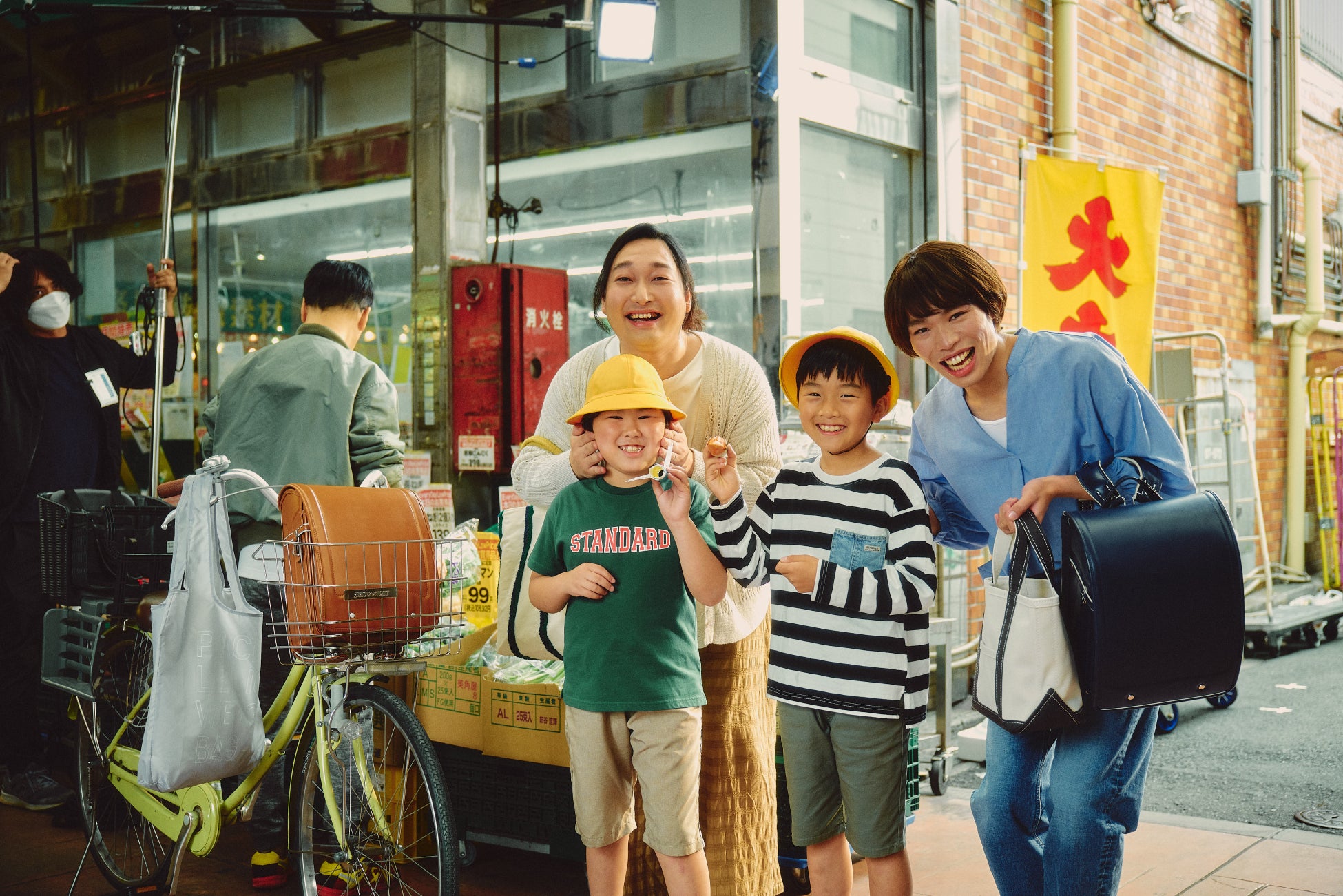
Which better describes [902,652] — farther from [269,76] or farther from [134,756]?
[269,76]

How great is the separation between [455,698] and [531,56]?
494cm

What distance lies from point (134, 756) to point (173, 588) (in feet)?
3.36

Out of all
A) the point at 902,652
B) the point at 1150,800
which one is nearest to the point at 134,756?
the point at 902,652

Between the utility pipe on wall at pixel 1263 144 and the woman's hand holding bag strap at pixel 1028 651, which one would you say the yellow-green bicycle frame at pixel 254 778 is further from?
the utility pipe on wall at pixel 1263 144

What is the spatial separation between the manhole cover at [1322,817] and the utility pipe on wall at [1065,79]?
4.30m

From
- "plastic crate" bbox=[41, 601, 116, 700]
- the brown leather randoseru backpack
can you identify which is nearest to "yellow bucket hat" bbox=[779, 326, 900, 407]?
the brown leather randoseru backpack

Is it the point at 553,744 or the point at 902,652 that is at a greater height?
the point at 902,652

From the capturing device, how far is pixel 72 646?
3.73 metres

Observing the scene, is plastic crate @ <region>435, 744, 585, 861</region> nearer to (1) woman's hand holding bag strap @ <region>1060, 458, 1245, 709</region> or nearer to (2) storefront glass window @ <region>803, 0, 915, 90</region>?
(1) woman's hand holding bag strap @ <region>1060, 458, 1245, 709</region>

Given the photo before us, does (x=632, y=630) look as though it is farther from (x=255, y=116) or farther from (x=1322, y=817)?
(x=255, y=116)

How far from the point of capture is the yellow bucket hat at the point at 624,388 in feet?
8.49

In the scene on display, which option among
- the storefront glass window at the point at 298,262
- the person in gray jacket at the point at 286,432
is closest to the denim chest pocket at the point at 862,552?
the person in gray jacket at the point at 286,432

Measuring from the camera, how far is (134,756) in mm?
3643

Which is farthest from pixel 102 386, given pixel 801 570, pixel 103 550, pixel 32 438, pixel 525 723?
pixel 801 570
